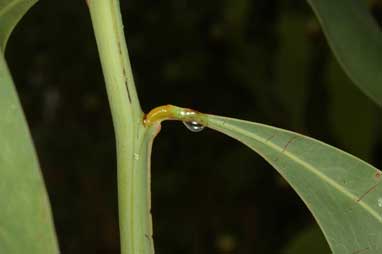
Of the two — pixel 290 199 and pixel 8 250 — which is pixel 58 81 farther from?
pixel 8 250

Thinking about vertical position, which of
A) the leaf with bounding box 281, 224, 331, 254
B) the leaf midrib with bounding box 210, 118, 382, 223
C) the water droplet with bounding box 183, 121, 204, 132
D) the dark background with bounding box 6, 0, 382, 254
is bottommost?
the leaf with bounding box 281, 224, 331, 254

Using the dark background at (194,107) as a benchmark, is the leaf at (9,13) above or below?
below

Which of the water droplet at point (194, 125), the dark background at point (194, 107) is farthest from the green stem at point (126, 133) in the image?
the dark background at point (194, 107)

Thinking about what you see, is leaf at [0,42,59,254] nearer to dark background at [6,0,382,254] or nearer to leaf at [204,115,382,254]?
leaf at [204,115,382,254]

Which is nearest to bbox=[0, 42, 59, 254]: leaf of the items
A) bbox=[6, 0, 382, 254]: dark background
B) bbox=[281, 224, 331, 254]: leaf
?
bbox=[281, 224, 331, 254]: leaf

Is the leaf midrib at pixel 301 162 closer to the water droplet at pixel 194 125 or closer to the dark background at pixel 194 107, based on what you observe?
the water droplet at pixel 194 125

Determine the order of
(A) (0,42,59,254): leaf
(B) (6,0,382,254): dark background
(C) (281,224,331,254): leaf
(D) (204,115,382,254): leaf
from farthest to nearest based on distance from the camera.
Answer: (B) (6,0,382,254): dark background → (C) (281,224,331,254): leaf → (D) (204,115,382,254): leaf → (A) (0,42,59,254): leaf
